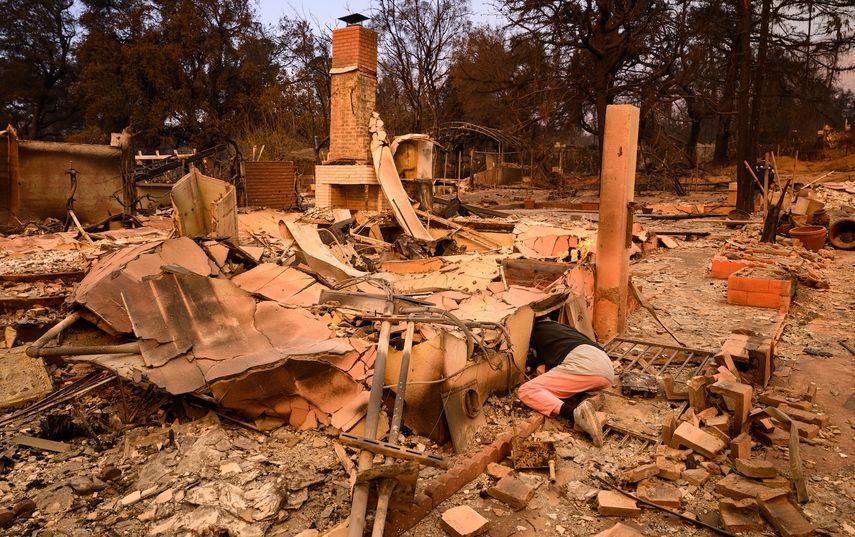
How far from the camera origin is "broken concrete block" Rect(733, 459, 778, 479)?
3.33 meters

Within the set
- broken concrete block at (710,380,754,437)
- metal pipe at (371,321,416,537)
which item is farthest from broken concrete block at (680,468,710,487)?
metal pipe at (371,321,416,537)

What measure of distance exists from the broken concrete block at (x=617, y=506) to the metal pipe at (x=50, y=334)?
369 cm

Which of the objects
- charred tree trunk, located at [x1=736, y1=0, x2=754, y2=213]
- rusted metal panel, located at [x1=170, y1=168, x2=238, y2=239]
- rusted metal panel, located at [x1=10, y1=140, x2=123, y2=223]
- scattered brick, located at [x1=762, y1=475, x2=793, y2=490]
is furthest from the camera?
charred tree trunk, located at [x1=736, y1=0, x2=754, y2=213]

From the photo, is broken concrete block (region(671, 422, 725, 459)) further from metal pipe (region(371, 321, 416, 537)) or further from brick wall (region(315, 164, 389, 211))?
brick wall (region(315, 164, 389, 211))

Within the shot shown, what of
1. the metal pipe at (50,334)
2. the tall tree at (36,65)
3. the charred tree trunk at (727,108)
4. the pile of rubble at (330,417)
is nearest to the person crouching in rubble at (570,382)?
the pile of rubble at (330,417)

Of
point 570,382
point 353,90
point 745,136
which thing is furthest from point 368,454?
point 745,136

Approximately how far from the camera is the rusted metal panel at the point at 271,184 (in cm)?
1238

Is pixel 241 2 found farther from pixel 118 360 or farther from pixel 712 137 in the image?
pixel 712 137

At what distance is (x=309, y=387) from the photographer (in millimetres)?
3773

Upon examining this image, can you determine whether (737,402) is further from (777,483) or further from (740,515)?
(740,515)

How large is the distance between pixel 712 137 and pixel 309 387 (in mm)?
49650

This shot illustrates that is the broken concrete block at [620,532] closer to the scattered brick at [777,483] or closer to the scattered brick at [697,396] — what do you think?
the scattered brick at [777,483]

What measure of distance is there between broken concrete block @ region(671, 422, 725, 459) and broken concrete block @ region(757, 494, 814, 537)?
0.56 m

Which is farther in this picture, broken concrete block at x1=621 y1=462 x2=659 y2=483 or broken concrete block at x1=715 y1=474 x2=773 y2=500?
broken concrete block at x1=621 y1=462 x2=659 y2=483
